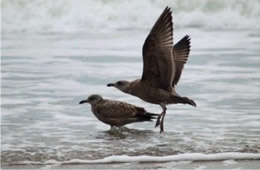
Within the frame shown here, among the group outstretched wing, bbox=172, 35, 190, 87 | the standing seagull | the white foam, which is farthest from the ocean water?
outstretched wing, bbox=172, 35, 190, 87

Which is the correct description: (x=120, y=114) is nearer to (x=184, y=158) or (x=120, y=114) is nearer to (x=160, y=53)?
(x=160, y=53)

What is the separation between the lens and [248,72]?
408 inches

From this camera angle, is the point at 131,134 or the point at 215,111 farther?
the point at 215,111

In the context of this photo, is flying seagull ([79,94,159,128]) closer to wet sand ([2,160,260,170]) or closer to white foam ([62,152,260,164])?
white foam ([62,152,260,164])

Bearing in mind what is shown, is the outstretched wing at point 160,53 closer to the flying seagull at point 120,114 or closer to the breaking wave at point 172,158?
the flying seagull at point 120,114

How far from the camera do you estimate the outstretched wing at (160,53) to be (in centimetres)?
792

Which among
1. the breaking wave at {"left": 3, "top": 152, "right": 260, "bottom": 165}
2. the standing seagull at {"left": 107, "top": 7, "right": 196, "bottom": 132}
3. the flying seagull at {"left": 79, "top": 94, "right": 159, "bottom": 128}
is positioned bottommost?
the breaking wave at {"left": 3, "top": 152, "right": 260, "bottom": 165}

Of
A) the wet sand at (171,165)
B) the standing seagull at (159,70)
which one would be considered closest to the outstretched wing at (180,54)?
the standing seagull at (159,70)

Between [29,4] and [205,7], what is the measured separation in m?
3.48

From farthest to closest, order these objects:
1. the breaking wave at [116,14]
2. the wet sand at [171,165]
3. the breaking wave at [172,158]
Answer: the breaking wave at [116,14] → the breaking wave at [172,158] → the wet sand at [171,165]

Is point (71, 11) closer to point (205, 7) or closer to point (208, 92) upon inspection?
point (205, 7)

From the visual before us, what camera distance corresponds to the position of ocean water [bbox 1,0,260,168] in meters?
6.81

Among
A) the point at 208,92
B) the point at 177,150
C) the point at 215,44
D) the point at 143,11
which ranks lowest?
the point at 177,150

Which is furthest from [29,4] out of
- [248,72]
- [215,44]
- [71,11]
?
[248,72]
